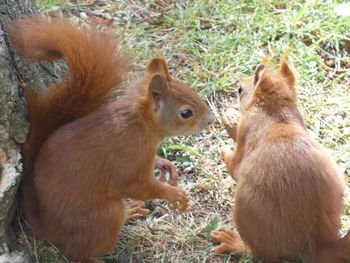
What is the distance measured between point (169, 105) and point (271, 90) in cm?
60

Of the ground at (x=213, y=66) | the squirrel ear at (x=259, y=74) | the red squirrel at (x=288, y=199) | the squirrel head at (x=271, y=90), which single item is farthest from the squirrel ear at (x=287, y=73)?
the ground at (x=213, y=66)

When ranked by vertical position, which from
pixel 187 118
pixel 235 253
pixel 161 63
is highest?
pixel 161 63

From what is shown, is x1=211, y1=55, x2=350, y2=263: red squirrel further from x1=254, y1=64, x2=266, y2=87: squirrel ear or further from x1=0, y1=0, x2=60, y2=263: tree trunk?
x1=0, y1=0, x2=60, y2=263: tree trunk

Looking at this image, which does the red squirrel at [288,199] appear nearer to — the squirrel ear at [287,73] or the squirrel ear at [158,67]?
the squirrel ear at [287,73]

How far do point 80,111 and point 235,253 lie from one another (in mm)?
1147

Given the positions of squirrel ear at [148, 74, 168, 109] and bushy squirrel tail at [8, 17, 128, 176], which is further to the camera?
squirrel ear at [148, 74, 168, 109]

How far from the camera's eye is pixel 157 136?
266 cm

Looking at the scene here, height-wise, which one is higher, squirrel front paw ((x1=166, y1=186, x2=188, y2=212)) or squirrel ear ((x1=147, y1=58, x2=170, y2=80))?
squirrel ear ((x1=147, y1=58, x2=170, y2=80))

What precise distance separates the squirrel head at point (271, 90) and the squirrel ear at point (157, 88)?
56 cm

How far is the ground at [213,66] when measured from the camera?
117 inches

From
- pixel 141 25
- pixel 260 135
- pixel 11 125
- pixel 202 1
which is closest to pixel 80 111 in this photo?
pixel 11 125

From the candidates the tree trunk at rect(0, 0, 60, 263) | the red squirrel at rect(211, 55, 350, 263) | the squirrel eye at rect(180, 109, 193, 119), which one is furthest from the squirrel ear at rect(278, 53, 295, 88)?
the tree trunk at rect(0, 0, 60, 263)

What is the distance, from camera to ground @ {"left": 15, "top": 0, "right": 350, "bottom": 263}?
298 centimetres

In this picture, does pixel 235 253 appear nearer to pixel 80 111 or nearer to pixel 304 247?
pixel 304 247
